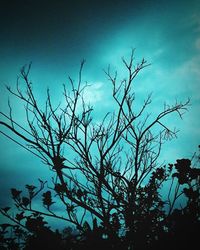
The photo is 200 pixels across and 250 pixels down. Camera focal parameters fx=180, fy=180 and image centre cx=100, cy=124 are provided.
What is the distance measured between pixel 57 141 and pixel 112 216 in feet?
8.28

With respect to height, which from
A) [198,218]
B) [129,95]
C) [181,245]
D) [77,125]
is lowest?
[181,245]

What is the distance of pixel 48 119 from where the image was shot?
521cm

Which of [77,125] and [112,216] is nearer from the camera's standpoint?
[112,216]

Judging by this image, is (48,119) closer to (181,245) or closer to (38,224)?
(38,224)

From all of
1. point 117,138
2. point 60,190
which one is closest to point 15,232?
point 60,190

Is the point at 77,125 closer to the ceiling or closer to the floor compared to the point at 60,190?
closer to the ceiling

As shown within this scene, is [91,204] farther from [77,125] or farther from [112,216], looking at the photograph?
[77,125]

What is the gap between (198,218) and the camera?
217 centimetres

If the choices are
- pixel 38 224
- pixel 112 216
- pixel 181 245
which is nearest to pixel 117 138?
pixel 112 216

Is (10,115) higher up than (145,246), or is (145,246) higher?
(10,115)

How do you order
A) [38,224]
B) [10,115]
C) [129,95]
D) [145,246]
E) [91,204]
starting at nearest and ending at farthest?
[145,246]
[38,224]
[10,115]
[91,204]
[129,95]

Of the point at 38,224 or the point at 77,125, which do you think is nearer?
the point at 38,224

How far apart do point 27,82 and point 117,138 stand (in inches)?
123

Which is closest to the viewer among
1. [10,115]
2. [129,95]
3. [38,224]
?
[38,224]
